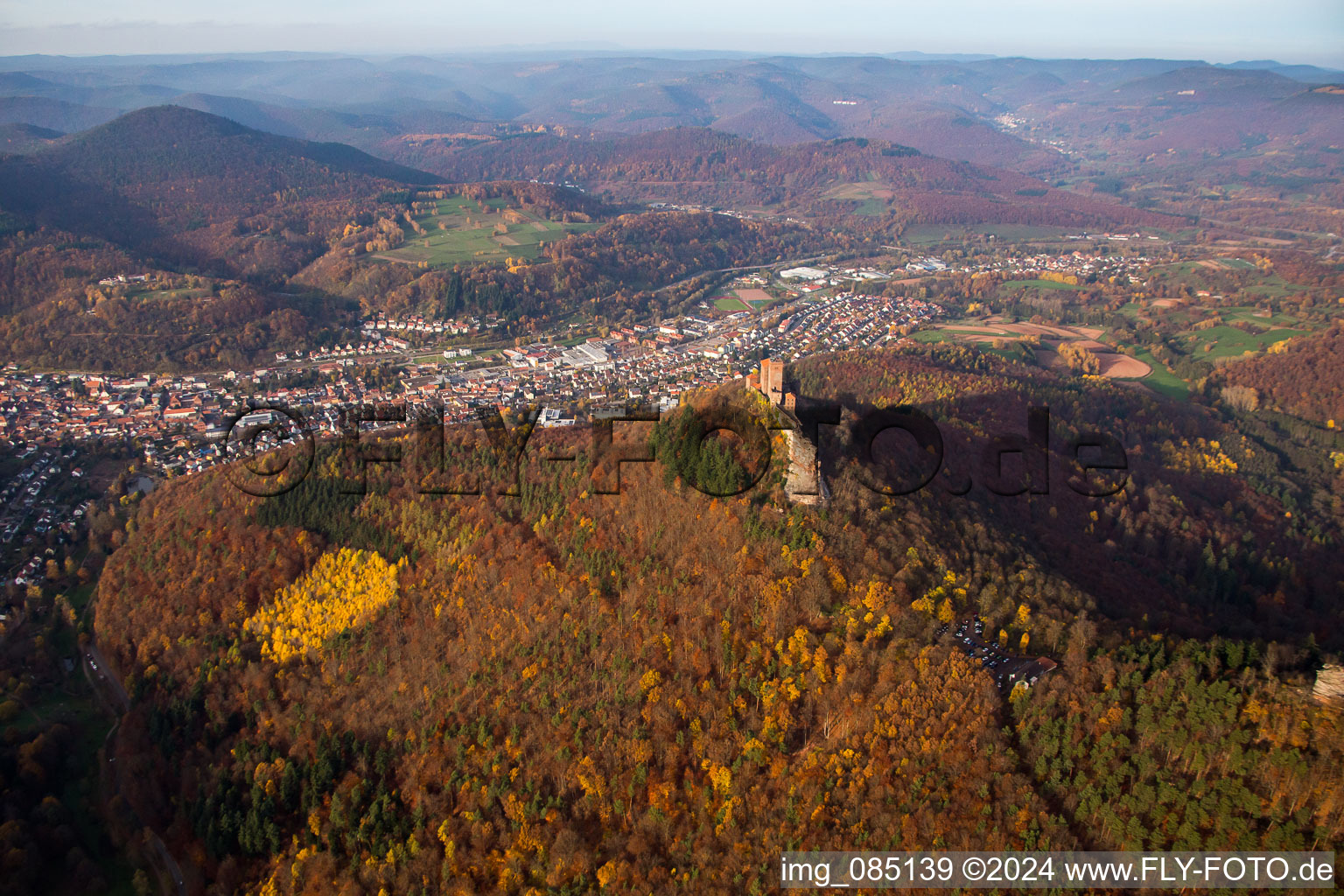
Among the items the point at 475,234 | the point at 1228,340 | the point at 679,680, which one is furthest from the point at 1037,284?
the point at 679,680

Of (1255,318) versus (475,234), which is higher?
(475,234)

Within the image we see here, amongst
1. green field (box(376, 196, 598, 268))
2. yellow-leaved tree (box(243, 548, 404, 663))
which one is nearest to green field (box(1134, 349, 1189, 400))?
yellow-leaved tree (box(243, 548, 404, 663))

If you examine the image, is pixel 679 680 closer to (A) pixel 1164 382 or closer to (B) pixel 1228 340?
(A) pixel 1164 382

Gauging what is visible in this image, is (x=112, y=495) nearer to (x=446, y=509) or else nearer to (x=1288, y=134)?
(x=446, y=509)

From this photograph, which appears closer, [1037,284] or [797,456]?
[797,456]

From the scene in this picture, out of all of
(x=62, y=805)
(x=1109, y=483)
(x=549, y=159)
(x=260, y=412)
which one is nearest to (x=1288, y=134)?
(x=549, y=159)

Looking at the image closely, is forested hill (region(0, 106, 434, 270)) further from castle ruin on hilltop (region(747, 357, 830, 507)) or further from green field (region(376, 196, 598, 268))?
castle ruin on hilltop (region(747, 357, 830, 507))
